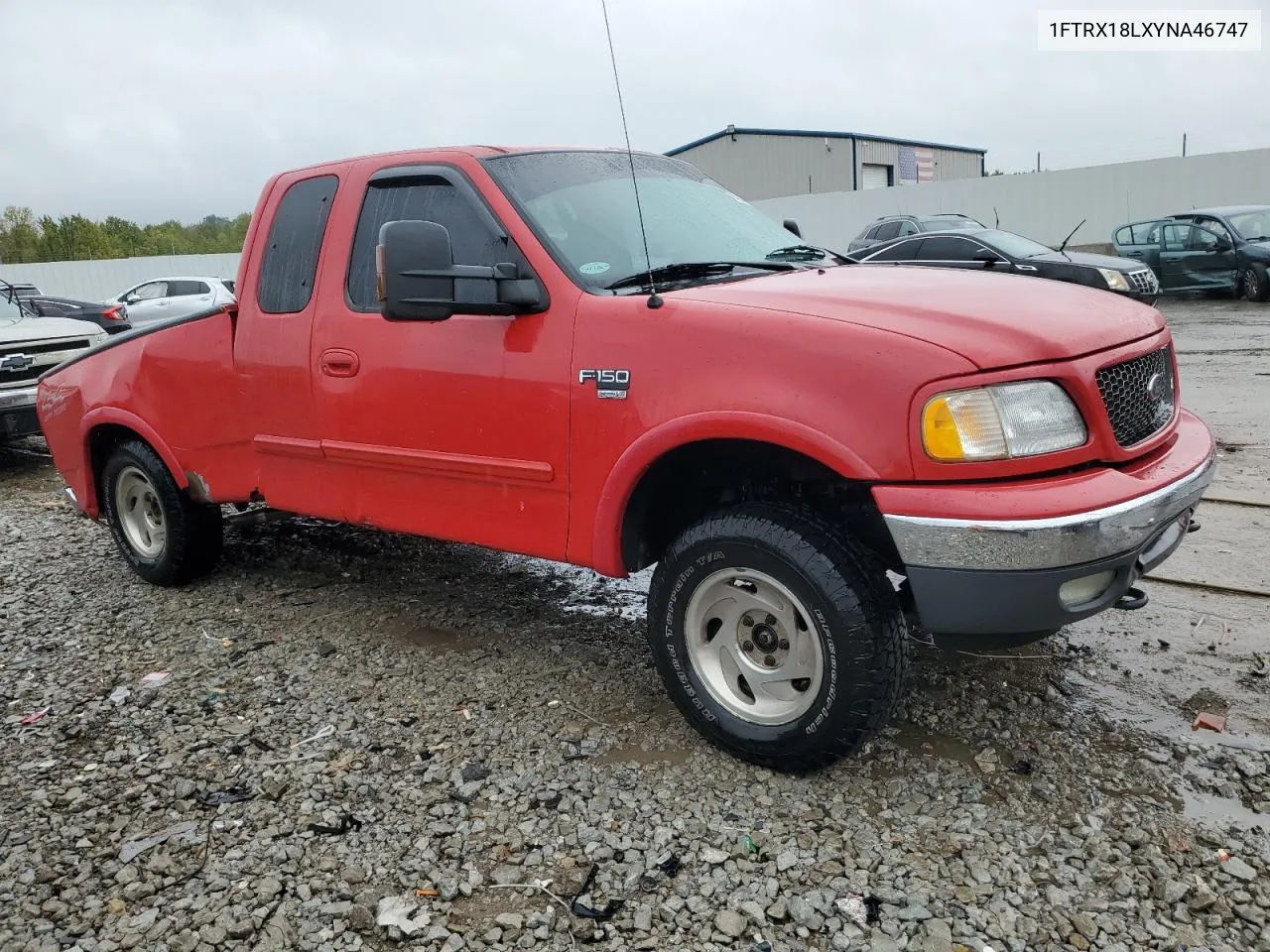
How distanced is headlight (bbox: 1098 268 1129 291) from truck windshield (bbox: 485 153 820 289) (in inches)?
388

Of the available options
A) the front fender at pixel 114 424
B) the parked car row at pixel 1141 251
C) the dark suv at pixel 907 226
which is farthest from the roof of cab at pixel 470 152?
the dark suv at pixel 907 226

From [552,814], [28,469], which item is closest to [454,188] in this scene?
[552,814]

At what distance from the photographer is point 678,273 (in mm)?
3406

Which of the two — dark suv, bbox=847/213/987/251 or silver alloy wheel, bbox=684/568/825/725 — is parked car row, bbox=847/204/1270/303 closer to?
dark suv, bbox=847/213/987/251

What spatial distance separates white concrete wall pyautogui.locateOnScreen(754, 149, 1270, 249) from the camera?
23.0 metres

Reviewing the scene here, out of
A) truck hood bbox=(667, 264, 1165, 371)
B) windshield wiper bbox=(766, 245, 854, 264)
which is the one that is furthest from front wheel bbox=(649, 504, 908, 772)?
windshield wiper bbox=(766, 245, 854, 264)

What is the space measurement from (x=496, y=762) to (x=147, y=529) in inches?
118

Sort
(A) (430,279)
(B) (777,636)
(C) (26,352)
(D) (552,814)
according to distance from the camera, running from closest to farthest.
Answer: (D) (552,814) → (B) (777,636) → (A) (430,279) → (C) (26,352)

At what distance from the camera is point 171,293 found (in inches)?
768

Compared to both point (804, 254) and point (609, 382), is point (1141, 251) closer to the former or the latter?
point (804, 254)

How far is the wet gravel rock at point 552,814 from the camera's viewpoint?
2455 mm

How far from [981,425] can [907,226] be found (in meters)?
15.9

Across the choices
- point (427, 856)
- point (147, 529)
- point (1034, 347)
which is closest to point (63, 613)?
point (147, 529)

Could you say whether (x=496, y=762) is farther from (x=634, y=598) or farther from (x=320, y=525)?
(x=320, y=525)
